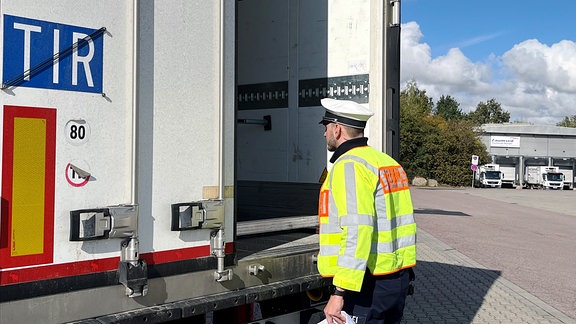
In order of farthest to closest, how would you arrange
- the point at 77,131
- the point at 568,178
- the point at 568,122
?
the point at 568,122, the point at 568,178, the point at 77,131

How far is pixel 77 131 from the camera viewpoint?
2.62m

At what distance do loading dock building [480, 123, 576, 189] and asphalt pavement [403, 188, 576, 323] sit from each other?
1835 inches

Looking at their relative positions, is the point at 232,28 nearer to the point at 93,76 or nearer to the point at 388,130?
the point at 93,76

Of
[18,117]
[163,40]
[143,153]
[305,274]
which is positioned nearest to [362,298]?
[305,274]

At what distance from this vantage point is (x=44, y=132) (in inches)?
98.7

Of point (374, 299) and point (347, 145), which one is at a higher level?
point (347, 145)

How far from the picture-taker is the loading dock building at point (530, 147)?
65.5m

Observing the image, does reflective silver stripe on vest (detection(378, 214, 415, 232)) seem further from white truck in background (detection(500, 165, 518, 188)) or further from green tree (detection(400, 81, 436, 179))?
white truck in background (detection(500, 165, 518, 188))

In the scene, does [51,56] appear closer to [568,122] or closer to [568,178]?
[568,178]

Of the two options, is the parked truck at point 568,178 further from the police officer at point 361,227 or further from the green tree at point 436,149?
the police officer at point 361,227

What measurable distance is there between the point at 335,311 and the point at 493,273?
844cm

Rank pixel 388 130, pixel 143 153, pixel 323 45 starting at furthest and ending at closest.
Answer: pixel 323 45
pixel 388 130
pixel 143 153

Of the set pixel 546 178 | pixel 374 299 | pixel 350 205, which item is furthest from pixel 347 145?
pixel 546 178

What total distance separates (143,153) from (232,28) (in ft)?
2.83
